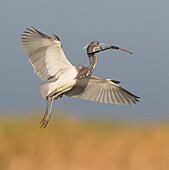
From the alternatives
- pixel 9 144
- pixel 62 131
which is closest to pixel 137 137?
pixel 62 131

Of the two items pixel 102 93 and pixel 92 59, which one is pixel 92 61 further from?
pixel 102 93

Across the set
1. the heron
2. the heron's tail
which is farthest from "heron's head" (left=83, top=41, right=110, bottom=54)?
the heron's tail

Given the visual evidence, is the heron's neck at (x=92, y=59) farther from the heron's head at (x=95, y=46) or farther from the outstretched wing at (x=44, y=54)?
the outstretched wing at (x=44, y=54)

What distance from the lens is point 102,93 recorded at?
14180 mm

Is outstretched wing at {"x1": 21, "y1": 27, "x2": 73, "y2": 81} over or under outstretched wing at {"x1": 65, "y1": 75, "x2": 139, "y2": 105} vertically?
over

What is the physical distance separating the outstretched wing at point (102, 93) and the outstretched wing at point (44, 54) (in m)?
0.88

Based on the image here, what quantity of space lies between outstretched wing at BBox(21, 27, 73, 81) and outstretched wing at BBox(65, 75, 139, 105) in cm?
88

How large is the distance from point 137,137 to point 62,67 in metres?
2.32

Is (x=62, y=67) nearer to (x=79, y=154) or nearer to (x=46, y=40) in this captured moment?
(x=46, y=40)

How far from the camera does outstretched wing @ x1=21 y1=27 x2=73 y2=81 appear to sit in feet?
42.9

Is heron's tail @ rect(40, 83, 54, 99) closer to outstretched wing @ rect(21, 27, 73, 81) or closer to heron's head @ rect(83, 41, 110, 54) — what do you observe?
outstretched wing @ rect(21, 27, 73, 81)

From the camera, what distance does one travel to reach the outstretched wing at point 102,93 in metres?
14.1

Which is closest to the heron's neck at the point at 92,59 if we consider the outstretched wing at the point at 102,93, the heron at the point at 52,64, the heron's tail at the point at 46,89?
the heron at the point at 52,64

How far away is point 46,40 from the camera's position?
13062 millimetres
